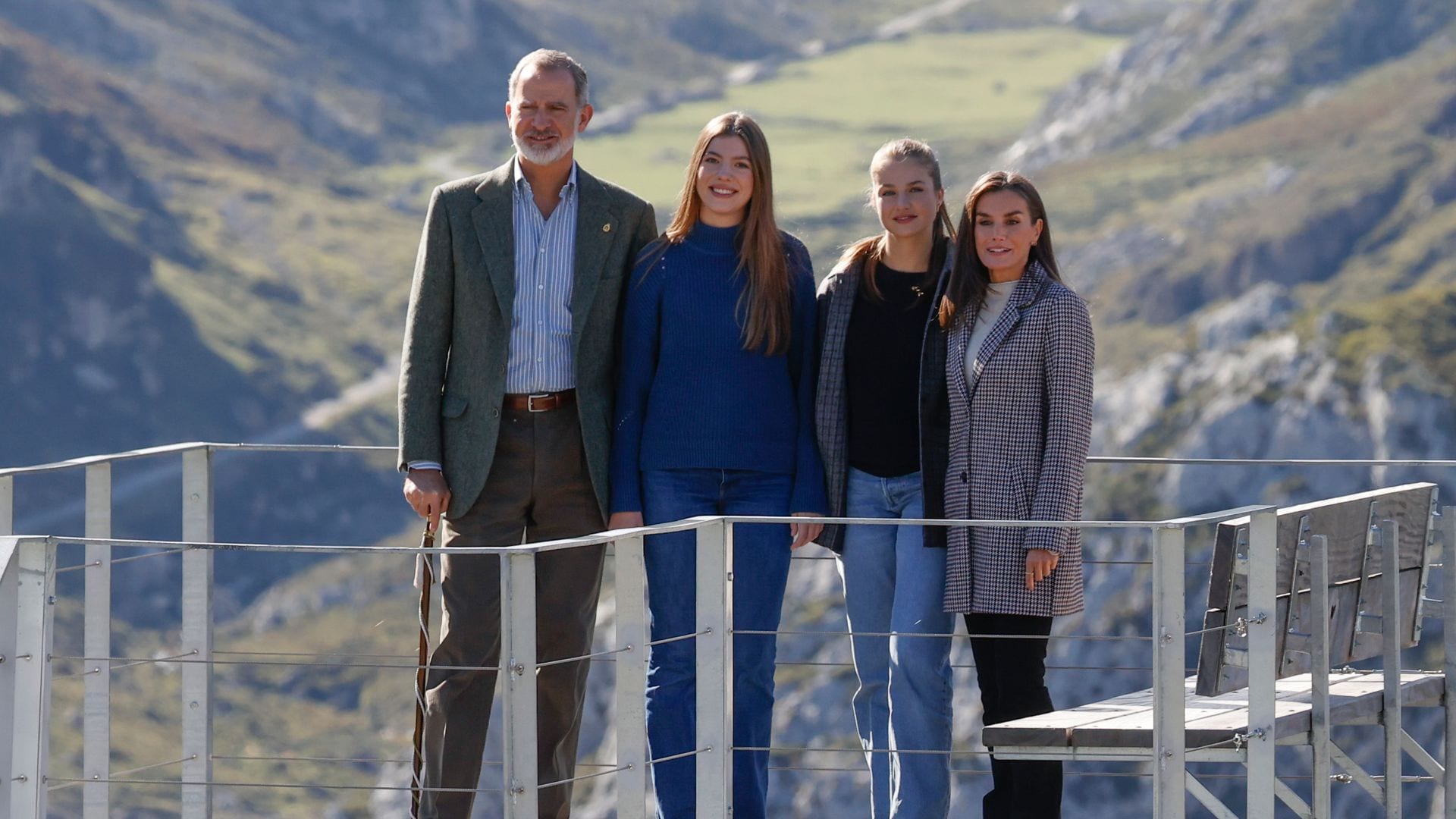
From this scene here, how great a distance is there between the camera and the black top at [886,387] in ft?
22.0

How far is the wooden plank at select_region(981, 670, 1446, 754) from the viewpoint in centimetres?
600

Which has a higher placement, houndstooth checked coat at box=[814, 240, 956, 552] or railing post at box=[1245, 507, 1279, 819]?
houndstooth checked coat at box=[814, 240, 956, 552]

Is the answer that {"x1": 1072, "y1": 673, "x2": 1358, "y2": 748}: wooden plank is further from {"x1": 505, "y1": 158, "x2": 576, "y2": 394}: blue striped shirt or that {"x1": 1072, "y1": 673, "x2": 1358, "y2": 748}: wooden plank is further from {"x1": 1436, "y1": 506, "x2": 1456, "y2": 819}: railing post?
{"x1": 505, "y1": 158, "x2": 576, "y2": 394}: blue striped shirt

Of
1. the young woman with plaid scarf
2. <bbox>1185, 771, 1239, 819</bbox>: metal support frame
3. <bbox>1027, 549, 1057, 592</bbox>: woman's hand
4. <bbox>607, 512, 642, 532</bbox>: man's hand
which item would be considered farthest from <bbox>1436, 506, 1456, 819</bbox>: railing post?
<bbox>607, 512, 642, 532</bbox>: man's hand

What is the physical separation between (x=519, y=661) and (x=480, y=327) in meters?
1.62

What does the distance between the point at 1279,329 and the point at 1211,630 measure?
283 feet

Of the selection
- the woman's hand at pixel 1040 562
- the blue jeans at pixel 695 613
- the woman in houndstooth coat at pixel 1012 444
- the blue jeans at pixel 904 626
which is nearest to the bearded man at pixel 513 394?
the blue jeans at pixel 695 613

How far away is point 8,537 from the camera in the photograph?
5.77 m

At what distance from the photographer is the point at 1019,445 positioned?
21.4 ft

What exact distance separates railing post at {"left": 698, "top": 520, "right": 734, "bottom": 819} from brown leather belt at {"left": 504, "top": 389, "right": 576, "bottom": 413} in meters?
1.04

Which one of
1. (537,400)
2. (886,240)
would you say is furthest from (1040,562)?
(537,400)

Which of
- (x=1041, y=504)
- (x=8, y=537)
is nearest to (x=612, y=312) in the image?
(x=1041, y=504)

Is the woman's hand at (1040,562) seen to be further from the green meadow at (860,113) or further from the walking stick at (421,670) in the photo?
the green meadow at (860,113)

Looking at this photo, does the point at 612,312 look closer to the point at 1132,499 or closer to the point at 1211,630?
the point at 1211,630
